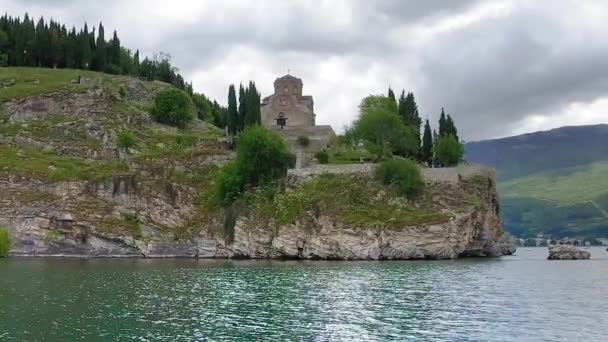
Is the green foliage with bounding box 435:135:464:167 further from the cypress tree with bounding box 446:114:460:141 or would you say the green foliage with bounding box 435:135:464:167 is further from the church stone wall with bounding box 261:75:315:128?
the church stone wall with bounding box 261:75:315:128

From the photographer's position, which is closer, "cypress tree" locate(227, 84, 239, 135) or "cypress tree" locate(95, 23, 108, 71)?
"cypress tree" locate(227, 84, 239, 135)

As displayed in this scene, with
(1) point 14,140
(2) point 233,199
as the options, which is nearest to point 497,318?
(2) point 233,199

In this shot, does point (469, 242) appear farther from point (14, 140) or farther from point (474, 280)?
point (14, 140)

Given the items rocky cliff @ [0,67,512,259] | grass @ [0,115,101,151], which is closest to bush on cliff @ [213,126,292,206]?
rocky cliff @ [0,67,512,259]

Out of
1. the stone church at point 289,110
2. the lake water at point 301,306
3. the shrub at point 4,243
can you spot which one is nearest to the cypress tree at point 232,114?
the stone church at point 289,110

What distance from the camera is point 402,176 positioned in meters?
77.7

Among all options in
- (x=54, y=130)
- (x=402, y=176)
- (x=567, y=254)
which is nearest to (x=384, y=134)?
(x=402, y=176)

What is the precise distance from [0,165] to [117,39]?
145ft

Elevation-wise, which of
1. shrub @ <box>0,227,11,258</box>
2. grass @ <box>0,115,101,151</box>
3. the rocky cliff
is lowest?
shrub @ <box>0,227,11,258</box>

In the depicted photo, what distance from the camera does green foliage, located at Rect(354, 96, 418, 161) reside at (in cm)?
9006

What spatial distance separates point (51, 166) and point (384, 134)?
46487 mm

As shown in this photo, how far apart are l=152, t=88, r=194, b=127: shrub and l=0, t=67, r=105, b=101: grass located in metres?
12.8

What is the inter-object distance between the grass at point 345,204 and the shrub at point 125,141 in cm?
2236

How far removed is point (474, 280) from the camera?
160 ft
